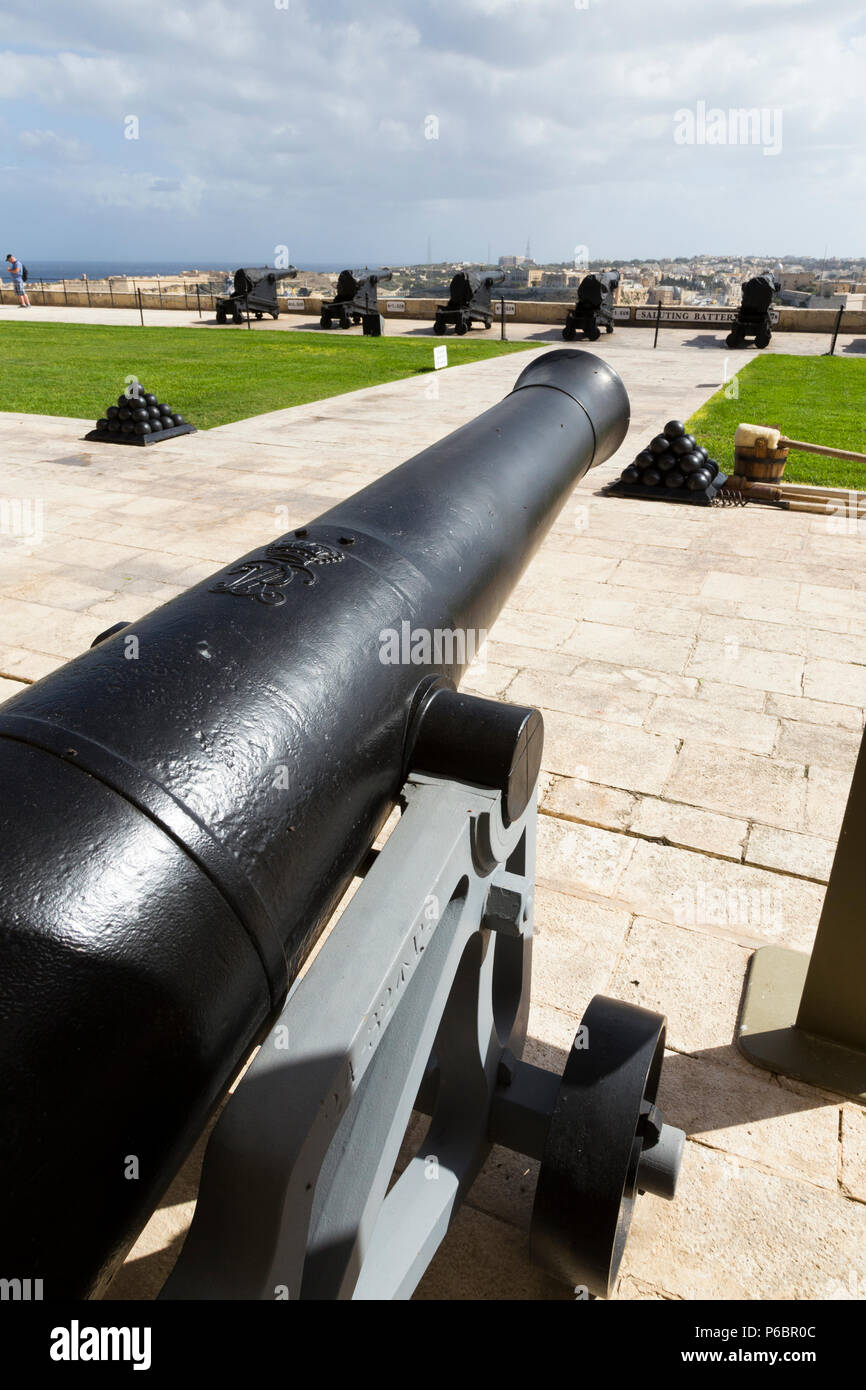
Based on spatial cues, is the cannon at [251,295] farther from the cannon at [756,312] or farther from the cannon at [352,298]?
the cannon at [756,312]

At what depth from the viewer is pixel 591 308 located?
2202cm

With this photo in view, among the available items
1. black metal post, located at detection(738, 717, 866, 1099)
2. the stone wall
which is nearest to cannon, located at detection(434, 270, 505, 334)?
the stone wall

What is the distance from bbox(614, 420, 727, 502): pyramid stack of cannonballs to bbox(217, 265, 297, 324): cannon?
66.9 ft

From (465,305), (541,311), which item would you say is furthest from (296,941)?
(541,311)

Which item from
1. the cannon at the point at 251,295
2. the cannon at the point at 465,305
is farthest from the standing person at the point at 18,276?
the cannon at the point at 465,305

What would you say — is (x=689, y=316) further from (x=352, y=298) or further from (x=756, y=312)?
(x=352, y=298)

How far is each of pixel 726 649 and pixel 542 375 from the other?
7.55 ft

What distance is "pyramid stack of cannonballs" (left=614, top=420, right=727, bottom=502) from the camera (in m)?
8.15

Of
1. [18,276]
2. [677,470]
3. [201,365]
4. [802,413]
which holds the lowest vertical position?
[677,470]

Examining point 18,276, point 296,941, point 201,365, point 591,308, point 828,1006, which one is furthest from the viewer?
A: point 18,276

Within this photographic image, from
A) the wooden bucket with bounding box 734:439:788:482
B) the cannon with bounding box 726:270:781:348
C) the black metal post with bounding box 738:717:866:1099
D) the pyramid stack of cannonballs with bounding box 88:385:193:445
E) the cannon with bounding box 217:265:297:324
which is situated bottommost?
the black metal post with bounding box 738:717:866:1099

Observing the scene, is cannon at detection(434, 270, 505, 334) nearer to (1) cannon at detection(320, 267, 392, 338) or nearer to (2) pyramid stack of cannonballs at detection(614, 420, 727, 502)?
(1) cannon at detection(320, 267, 392, 338)

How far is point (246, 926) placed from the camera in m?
1.22

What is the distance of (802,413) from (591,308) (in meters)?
11.5
